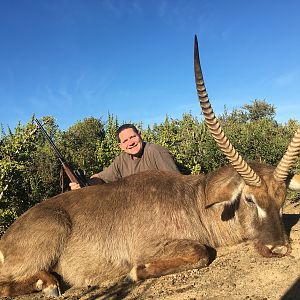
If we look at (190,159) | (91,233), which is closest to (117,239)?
(91,233)

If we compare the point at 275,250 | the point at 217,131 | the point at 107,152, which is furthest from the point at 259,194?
the point at 107,152

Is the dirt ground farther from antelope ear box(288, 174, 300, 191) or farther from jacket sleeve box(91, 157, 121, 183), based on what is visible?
jacket sleeve box(91, 157, 121, 183)

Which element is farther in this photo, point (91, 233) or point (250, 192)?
point (91, 233)

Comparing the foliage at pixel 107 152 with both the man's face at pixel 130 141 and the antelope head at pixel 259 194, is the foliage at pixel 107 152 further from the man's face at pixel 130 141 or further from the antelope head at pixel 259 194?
the antelope head at pixel 259 194

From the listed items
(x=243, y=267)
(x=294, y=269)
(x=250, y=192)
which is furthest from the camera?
(x=250, y=192)

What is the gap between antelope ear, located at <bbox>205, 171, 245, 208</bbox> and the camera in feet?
14.7

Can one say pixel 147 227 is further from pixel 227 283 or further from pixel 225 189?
pixel 227 283

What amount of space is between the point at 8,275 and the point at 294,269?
126 inches

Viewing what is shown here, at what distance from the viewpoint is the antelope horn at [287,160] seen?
13.9ft

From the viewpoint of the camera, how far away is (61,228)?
4707 mm

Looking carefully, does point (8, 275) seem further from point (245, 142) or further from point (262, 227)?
point (245, 142)

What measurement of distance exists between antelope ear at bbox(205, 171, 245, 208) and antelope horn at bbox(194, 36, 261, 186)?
0.49 feet

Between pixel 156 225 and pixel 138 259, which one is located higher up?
pixel 156 225

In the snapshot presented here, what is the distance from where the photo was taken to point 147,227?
15.3ft
